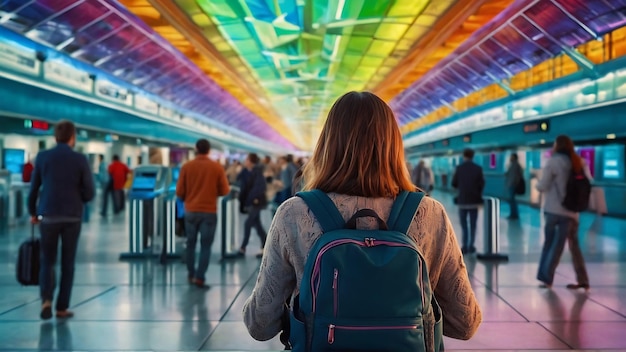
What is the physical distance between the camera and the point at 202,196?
708 cm

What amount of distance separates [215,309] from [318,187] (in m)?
4.35

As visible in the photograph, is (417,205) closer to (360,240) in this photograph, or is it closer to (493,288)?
(360,240)

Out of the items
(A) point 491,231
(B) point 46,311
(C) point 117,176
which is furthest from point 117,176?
(B) point 46,311

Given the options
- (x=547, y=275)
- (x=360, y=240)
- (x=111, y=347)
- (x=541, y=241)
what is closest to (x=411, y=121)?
(x=541, y=241)

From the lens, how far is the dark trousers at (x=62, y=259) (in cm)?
547

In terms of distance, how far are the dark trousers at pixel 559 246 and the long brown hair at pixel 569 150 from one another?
1.90 feet

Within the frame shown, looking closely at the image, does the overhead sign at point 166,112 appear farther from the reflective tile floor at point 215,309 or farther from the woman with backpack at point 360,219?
the woman with backpack at point 360,219

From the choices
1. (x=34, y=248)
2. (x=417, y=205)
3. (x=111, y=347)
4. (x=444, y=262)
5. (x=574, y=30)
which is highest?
(x=574, y=30)

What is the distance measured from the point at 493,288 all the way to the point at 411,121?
32.6 m

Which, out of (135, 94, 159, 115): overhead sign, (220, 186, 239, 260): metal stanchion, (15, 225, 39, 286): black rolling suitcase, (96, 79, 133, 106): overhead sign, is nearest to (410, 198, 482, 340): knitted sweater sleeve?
(15, 225, 39, 286): black rolling suitcase

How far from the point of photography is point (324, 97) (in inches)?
1272

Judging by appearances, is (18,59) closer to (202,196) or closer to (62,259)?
(202,196)

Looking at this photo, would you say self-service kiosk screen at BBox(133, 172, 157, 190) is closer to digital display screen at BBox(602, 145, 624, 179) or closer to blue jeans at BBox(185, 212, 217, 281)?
blue jeans at BBox(185, 212, 217, 281)

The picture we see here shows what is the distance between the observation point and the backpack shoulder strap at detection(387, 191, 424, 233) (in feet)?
5.69
